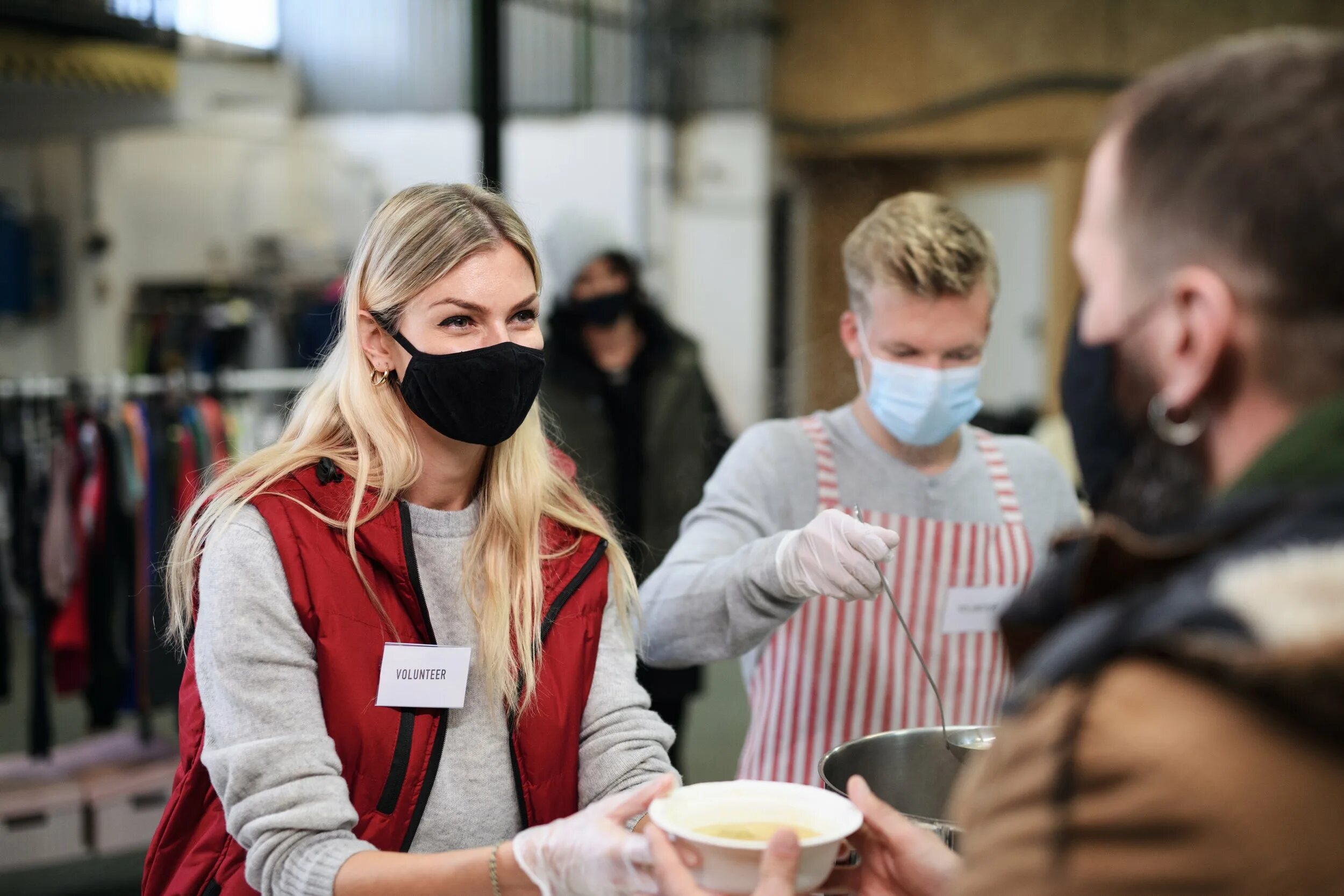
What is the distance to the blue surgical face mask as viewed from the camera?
175cm

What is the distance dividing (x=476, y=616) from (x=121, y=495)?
256 cm

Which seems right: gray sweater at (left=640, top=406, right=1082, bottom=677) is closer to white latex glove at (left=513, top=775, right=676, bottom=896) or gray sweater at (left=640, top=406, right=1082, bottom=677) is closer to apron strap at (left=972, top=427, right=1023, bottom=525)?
apron strap at (left=972, top=427, right=1023, bottom=525)

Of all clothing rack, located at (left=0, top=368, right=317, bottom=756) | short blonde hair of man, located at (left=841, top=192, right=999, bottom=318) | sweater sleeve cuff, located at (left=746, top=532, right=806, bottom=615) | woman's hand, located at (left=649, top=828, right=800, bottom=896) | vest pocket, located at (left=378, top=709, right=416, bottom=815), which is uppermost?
short blonde hair of man, located at (left=841, top=192, right=999, bottom=318)

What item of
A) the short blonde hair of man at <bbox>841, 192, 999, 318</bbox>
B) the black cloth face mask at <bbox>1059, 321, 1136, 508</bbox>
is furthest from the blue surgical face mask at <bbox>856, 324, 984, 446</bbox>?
the black cloth face mask at <bbox>1059, 321, 1136, 508</bbox>

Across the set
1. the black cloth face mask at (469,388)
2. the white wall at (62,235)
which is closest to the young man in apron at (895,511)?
the black cloth face mask at (469,388)

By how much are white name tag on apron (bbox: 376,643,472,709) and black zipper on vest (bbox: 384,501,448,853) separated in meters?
0.02

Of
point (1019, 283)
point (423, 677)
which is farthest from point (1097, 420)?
point (1019, 283)

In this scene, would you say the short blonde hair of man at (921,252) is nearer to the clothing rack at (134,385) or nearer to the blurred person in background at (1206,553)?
the blurred person in background at (1206,553)

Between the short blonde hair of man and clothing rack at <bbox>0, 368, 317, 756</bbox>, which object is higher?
the short blonde hair of man

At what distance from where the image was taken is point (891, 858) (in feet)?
3.67

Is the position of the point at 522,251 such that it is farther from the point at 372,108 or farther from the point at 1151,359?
the point at 372,108

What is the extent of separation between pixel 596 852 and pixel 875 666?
0.80 metres

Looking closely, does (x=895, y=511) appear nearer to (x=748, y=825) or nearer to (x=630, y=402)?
(x=748, y=825)

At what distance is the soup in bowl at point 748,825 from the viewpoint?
98cm
